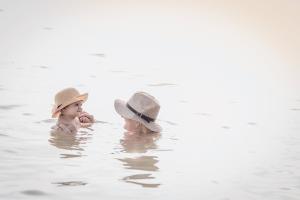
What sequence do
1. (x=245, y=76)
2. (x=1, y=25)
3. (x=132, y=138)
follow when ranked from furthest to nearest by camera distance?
1. (x=1, y=25)
2. (x=245, y=76)
3. (x=132, y=138)

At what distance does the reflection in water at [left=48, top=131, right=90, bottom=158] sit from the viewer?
25.5ft

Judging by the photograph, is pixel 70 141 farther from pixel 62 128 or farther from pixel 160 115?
pixel 160 115

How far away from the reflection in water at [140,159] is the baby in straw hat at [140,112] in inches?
5.4

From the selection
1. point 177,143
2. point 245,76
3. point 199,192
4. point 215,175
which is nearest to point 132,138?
point 177,143

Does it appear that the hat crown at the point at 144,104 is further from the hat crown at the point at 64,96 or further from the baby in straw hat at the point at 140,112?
the hat crown at the point at 64,96

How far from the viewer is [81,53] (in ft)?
69.5

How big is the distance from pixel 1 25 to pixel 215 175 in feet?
73.4

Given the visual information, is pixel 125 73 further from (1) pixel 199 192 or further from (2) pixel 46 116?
(1) pixel 199 192

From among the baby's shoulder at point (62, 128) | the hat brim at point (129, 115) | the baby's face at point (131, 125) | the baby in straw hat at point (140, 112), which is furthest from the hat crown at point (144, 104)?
the baby's shoulder at point (62, 128)

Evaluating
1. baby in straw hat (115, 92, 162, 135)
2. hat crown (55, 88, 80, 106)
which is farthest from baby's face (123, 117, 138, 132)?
hat crown (55, 88, 80, 106)

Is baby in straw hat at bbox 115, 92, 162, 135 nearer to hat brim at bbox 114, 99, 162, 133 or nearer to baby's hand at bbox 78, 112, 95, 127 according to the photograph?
hat brim at bbox 114, 99, 162, 133

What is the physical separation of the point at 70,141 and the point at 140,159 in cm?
140

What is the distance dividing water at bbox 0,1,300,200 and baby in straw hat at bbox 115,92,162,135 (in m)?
0.22

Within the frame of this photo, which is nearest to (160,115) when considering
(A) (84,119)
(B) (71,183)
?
(A) (84,119)
